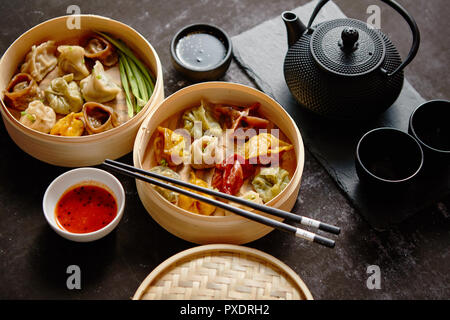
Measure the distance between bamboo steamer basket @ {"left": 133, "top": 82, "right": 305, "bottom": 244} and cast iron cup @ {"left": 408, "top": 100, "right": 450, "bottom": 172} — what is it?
743 millimetres

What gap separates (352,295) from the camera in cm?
265

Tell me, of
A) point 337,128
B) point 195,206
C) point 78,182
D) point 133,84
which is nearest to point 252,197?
point 195,206

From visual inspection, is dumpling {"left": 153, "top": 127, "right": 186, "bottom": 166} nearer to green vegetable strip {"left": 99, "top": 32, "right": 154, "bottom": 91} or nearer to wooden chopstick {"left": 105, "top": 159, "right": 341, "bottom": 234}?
wooden chopstick {"left": 105, "top": 159, "right": 341, "bottom": 234}

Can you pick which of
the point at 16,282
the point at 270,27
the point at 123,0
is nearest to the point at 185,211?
the point at 16,282

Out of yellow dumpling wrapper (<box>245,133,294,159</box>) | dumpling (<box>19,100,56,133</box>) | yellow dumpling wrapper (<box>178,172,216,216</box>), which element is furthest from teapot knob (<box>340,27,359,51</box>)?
dumpling (<box>19,100,56,133</box>)

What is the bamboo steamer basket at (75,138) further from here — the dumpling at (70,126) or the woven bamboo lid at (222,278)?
the woven bamboo lid at (222,278)

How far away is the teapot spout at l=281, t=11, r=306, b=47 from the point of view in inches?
117

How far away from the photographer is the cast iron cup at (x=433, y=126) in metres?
2.91

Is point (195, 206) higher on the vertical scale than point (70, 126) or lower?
lower

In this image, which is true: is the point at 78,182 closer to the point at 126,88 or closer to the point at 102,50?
the point at 126,88

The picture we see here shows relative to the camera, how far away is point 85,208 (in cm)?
270

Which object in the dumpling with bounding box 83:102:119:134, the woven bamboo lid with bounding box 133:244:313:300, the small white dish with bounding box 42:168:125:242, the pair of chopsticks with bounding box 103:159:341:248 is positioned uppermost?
the dumpling with bounding box 83:102:119:134

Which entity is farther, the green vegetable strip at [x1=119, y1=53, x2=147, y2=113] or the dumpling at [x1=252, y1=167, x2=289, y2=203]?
the green vegetable strip at [x1=119, y1=53, x2=147, y2=113]

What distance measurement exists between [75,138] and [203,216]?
0.86 m
